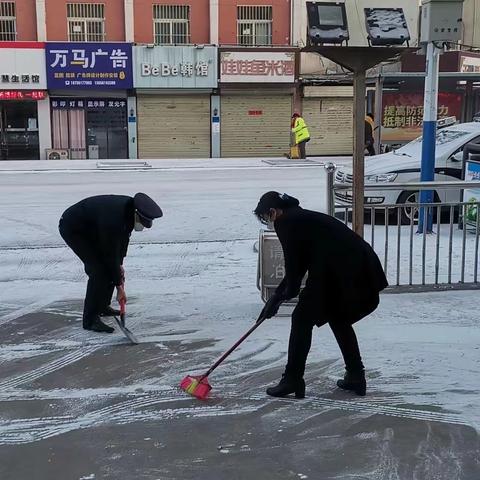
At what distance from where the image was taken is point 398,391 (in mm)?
4469

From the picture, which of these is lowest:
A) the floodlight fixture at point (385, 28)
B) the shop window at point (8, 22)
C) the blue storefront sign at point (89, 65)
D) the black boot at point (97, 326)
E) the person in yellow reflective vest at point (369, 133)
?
the black boot at point (97, 326)

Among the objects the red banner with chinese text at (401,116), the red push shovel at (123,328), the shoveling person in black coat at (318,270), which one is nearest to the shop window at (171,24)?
the red banner with chinese text at (401,116)

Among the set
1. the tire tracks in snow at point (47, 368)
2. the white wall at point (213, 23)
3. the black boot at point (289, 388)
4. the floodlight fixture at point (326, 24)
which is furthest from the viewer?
the white wall at point (213, 23)

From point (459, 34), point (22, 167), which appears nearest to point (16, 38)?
point (22, 167)

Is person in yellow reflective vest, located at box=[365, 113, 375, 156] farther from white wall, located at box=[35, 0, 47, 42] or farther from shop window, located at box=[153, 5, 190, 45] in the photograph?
white wall, located at box=[35, 0, 47, 42]

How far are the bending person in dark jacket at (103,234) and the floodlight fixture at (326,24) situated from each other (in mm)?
1992

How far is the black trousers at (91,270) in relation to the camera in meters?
5.49

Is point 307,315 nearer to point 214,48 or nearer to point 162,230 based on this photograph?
point 162,230

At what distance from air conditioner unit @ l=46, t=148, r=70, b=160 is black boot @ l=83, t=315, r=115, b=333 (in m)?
20.8

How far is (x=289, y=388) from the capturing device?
4.33 meters

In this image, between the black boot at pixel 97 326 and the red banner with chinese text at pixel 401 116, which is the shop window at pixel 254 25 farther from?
the black boot at pixel 97 326

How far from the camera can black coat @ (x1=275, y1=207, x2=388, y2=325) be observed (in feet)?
13.3

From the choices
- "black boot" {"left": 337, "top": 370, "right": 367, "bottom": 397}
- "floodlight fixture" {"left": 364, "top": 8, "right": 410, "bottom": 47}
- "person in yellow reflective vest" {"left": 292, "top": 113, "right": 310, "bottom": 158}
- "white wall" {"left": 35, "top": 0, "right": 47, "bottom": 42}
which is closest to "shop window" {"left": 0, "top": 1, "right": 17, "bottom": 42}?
"white wall" {"left": 35, "top": 0, "right": 47, "bottom": 42}

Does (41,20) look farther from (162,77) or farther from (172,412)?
(172,412)
